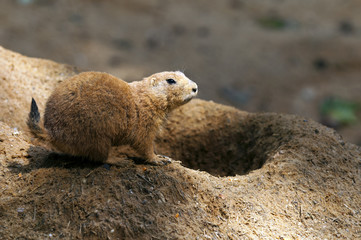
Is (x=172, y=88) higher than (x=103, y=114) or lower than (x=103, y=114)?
higher

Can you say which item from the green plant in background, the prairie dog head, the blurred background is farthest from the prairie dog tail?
the green plant in background

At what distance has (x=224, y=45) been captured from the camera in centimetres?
1152

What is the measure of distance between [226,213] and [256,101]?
6.64 meters

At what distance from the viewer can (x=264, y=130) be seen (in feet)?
16.5

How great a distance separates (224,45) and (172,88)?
7820mm

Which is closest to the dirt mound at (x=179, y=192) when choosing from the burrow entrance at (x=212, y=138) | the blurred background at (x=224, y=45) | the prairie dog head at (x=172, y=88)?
the burrow entrance at (x=212, y=138)

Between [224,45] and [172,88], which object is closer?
[172,88]

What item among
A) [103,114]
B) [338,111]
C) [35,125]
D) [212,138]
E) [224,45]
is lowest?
[35,125]

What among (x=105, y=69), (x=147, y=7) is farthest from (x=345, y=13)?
(x=105, y=69)

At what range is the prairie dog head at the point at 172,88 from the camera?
13.4ft

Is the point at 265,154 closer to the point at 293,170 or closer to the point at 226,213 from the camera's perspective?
the point at 293,170

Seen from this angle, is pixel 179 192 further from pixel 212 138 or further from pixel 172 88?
pixel 212 138

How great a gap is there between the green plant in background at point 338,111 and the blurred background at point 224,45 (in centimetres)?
2

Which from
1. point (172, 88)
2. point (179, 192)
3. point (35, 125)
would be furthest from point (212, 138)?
point (35, 125)
